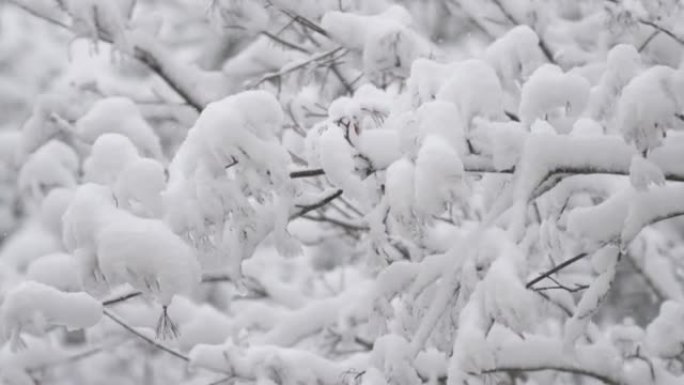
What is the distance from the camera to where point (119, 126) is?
2877 mm

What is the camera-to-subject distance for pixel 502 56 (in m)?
1.97

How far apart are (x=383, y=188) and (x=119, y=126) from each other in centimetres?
139

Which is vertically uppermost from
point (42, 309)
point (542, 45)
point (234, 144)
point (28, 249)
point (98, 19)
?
point (234, 144)

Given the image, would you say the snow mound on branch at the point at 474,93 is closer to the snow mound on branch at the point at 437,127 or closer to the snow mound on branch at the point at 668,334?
the snow mound on branch at the point at 437,127

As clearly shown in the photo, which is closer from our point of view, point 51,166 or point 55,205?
point 55,205

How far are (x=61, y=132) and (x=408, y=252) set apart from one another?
1.52 metres

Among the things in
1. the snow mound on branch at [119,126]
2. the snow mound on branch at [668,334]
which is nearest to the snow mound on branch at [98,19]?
the snow mound on branch at [119,126]

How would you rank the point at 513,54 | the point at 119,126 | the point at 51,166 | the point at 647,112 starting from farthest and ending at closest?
the point at 51,166, the point at 119,126, the point at 513,54, the point at 647,112

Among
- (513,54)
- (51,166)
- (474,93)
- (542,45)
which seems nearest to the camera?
(474,93)

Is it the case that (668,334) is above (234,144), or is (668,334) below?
below

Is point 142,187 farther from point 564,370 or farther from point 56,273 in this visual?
point 564,370

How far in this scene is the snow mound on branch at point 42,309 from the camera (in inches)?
73.2

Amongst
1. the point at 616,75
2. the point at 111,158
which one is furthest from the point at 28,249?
the point at 616,75

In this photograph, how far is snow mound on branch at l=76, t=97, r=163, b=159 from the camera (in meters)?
2.85
